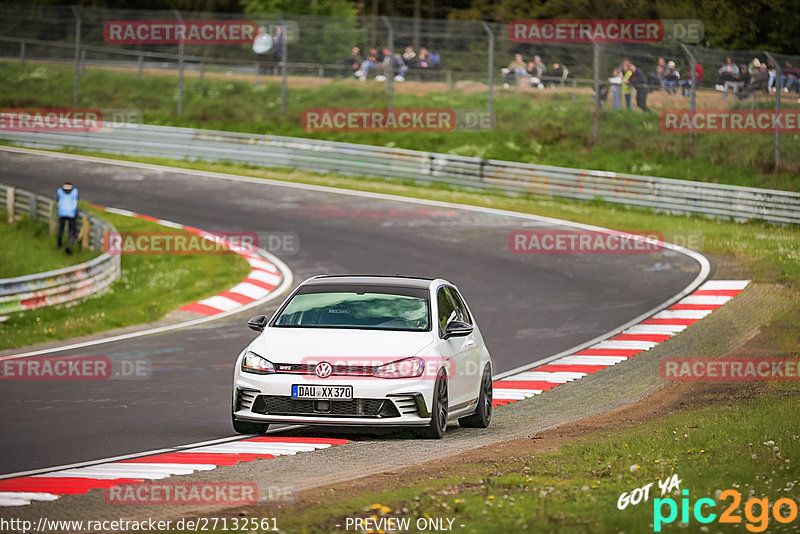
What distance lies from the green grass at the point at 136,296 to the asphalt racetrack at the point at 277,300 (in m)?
1.35

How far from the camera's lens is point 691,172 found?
3281 cm

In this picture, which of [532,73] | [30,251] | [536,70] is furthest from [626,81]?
[30,251]

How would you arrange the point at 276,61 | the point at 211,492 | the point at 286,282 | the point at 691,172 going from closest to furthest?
1. the point at 211,492
2. the point at 286,282
3. the point at 691,172
4. the point at 276,61

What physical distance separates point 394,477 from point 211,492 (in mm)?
1287

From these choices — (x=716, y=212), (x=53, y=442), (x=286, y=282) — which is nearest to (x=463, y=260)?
(x=286, y=282)

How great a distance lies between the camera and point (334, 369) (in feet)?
34.4

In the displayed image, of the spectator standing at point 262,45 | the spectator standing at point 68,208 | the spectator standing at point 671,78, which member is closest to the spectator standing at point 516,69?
the spectator standing at point 671,78

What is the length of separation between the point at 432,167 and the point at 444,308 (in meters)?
22.7

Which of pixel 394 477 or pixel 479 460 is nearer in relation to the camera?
pixel 394 477

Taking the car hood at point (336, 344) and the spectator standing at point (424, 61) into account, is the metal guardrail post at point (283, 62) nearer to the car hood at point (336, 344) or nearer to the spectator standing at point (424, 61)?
the spectator standing at point (424, 61)

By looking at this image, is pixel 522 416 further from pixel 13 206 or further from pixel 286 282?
pixel 13 206

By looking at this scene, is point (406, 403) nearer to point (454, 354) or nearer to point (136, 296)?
point (454, 354)

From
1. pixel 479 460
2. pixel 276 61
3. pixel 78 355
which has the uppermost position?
pixel 276 61

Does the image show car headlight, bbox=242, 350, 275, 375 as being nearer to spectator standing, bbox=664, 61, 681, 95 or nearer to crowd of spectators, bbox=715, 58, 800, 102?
crowd of spectators, bbox=715, 58, 800, 102
